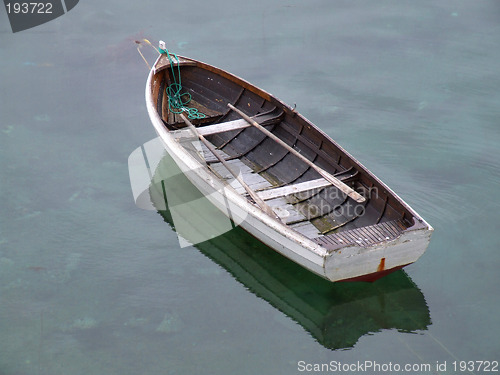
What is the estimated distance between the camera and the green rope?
17203mm

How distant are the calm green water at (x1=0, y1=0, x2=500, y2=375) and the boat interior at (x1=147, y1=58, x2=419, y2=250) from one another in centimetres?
132

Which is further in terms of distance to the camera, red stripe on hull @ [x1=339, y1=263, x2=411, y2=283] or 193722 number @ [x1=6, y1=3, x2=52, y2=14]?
193722 number @ [x1=6, y1=3, x2=52, y2=14]

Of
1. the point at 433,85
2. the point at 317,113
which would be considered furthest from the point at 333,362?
the point at 433,85

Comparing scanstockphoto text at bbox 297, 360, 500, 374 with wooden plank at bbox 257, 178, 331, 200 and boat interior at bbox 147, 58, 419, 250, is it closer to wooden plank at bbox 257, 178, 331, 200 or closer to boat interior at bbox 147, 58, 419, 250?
boat interior at bbox 147, 58, 419, 250

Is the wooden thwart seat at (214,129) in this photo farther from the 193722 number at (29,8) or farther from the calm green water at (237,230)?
the 193722 number at (29,8)

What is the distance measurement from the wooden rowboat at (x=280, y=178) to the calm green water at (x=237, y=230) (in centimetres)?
123

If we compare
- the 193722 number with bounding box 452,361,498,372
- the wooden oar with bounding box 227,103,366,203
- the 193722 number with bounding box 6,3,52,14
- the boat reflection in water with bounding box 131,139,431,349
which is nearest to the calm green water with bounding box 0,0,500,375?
the boat reflection in water with bounding box 131,139,431,349

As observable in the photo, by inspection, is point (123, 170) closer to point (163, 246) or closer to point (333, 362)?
point (163, 246)

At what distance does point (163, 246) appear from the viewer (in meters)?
14.2

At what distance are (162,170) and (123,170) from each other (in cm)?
105

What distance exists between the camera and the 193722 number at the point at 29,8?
24016 millimetres

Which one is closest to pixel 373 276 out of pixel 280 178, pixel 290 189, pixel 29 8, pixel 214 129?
pixel 290 189

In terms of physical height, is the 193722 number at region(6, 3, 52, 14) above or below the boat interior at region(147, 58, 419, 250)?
above

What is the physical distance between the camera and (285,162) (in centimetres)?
1526
